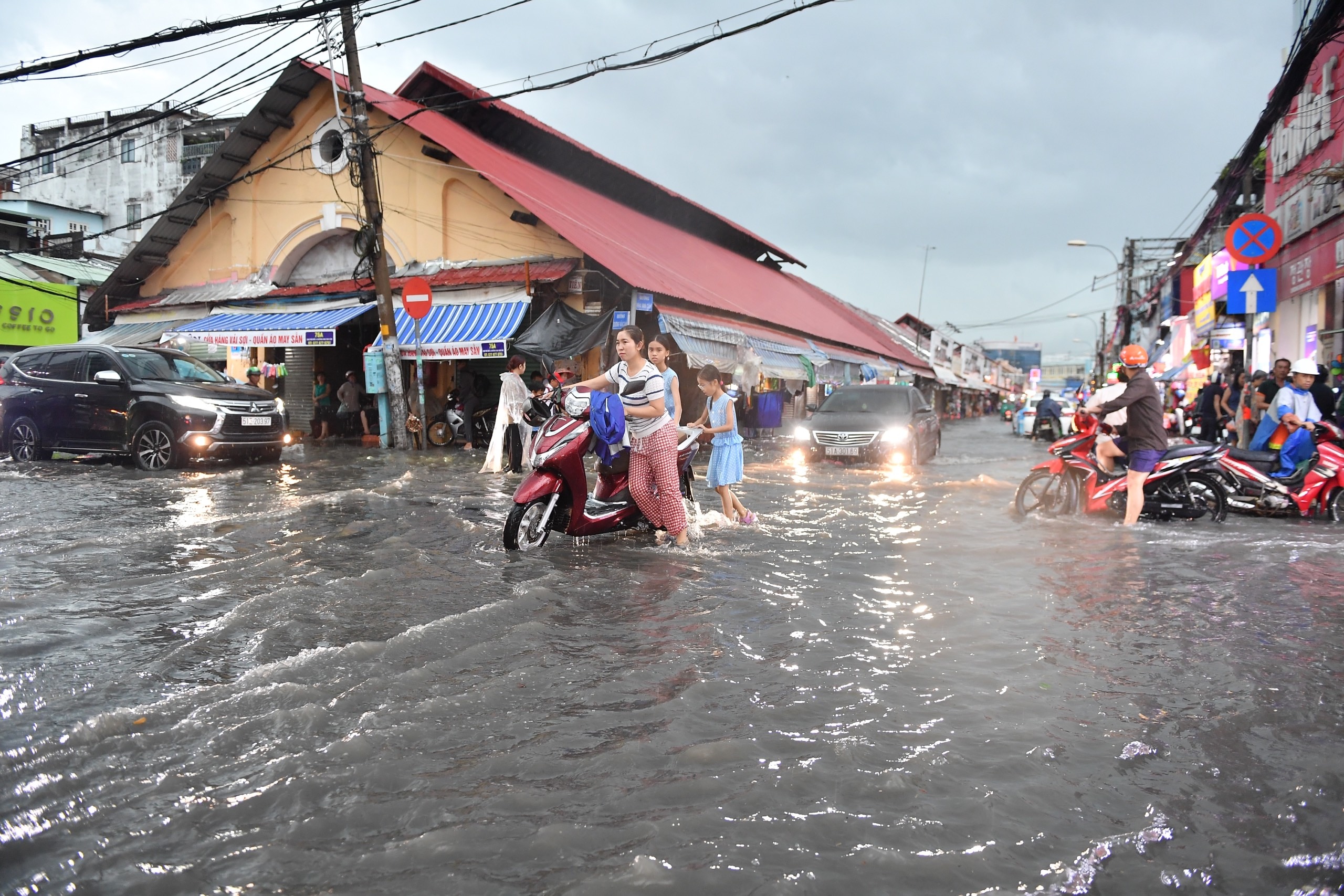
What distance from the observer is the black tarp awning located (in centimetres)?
1645

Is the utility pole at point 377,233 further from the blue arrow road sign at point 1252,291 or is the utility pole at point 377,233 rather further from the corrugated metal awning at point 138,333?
the blue arrow road sign at point 1252,291

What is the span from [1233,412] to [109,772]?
18715 mm

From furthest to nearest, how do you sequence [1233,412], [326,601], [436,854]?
[1233,412] → [326,601] → [436,854]

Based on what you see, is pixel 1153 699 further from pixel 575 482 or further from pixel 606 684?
pixel 575 482

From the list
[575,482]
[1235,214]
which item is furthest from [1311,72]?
[575,482]

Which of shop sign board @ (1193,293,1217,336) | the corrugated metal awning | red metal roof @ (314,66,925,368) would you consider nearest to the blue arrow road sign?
red metal roof @ (314,66,925,368)

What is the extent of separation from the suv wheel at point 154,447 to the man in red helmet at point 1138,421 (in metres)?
11.4

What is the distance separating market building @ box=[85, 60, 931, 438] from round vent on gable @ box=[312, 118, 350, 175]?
0.12 ft

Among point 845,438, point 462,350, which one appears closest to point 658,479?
point 845,438

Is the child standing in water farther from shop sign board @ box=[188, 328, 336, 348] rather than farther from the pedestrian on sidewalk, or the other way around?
shop sign board @ box=[188, 328, 336, 348]

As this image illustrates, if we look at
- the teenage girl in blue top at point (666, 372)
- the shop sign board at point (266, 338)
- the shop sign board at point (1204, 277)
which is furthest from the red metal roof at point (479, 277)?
the shop sign board at point (1204, 277)

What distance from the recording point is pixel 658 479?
6984mm

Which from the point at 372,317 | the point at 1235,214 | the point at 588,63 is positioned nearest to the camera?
the point at 588,63

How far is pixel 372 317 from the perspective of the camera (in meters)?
20.2
